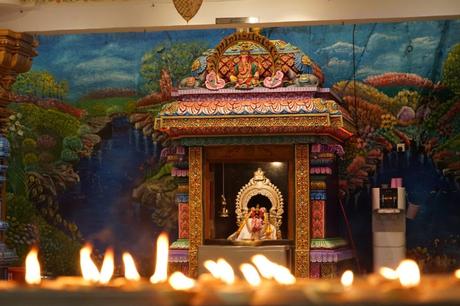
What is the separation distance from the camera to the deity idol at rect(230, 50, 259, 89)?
12867 millimetres

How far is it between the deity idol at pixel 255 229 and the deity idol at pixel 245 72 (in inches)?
72.7

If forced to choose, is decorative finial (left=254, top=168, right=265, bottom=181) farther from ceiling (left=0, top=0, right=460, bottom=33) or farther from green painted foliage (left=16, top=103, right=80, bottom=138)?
green painted foliage (left=16, top=103, right=80, bottom=138)

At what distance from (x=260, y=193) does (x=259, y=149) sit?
2.41 feet

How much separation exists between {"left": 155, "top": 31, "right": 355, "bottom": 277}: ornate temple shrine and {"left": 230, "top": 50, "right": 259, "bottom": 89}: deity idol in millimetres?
14

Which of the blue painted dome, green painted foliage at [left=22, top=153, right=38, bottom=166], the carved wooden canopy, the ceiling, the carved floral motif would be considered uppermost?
the ceiling

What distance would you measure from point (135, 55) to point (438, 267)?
20.0ft

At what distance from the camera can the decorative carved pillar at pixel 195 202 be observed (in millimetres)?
12750

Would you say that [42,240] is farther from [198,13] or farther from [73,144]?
[198,13]

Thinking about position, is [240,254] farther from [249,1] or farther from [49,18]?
[49,18]

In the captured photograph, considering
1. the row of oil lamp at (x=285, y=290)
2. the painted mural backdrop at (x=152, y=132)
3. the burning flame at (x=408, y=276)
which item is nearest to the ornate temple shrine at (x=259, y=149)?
the painted mural backdrop at (x=152, y=132)

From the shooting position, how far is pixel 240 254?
1223cm

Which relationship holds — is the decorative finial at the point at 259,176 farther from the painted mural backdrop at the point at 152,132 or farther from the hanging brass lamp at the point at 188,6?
the hanging brass lamp at the point at 188,6

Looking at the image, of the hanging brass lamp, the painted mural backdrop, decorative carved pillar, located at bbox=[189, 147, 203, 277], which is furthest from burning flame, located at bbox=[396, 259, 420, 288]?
the painted mural backdrop

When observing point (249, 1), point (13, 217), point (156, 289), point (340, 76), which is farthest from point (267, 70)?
point (156, 289)
